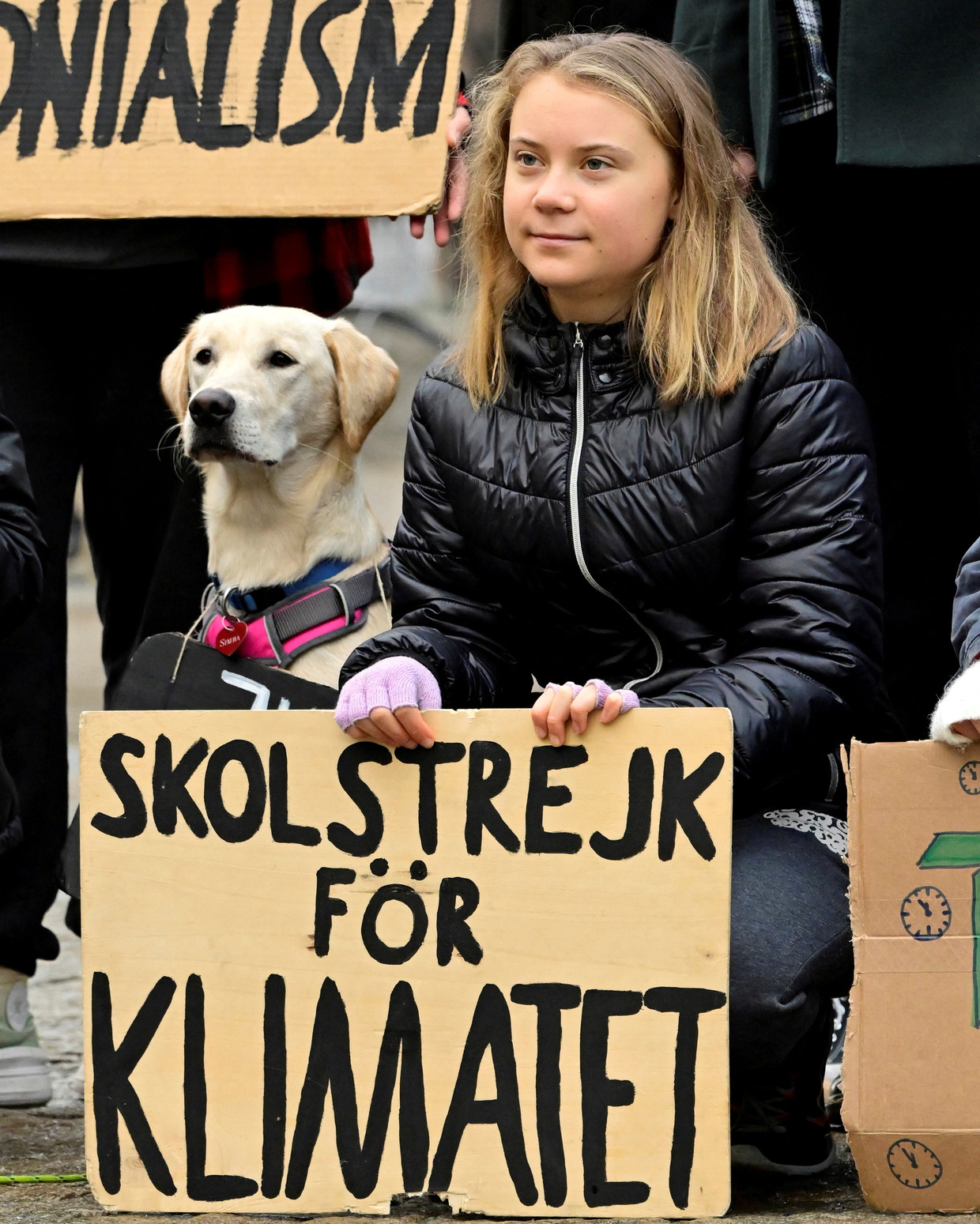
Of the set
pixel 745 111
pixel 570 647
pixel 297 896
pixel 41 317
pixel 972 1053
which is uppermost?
pixel 745 111

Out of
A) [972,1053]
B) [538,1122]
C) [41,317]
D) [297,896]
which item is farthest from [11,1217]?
[41,317]

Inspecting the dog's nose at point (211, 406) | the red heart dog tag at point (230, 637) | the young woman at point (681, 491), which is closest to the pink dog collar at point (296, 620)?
the red heart dog tag at point (230, 637)

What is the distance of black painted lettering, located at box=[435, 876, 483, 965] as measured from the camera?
200cm

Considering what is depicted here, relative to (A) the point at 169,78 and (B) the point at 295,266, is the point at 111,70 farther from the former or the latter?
(B) the point at 295,266

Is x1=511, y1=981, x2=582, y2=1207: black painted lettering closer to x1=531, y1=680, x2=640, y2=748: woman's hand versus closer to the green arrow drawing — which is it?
x1=531, y1=680, x2=640, y2=748: woman's hand

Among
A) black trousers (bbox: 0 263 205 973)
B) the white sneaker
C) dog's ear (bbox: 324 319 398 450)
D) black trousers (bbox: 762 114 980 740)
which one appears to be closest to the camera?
black trousers (bbox: 762 114 980 740)

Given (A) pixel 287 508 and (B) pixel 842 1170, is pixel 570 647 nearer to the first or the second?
(B) pixel 842 1170

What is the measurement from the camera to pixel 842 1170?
7.66 ft

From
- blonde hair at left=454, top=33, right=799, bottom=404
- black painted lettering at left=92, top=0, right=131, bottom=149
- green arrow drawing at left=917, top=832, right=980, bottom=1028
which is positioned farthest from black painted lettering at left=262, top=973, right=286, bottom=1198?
black painted lettering at left=92, top=0, right=131, bottom=149

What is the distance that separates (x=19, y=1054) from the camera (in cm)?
287

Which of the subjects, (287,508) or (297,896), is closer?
(297,896)

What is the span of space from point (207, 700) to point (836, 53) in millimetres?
1492

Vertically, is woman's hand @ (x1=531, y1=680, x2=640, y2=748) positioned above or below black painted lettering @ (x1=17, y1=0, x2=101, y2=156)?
below

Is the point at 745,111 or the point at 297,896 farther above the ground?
the point at 745,111
